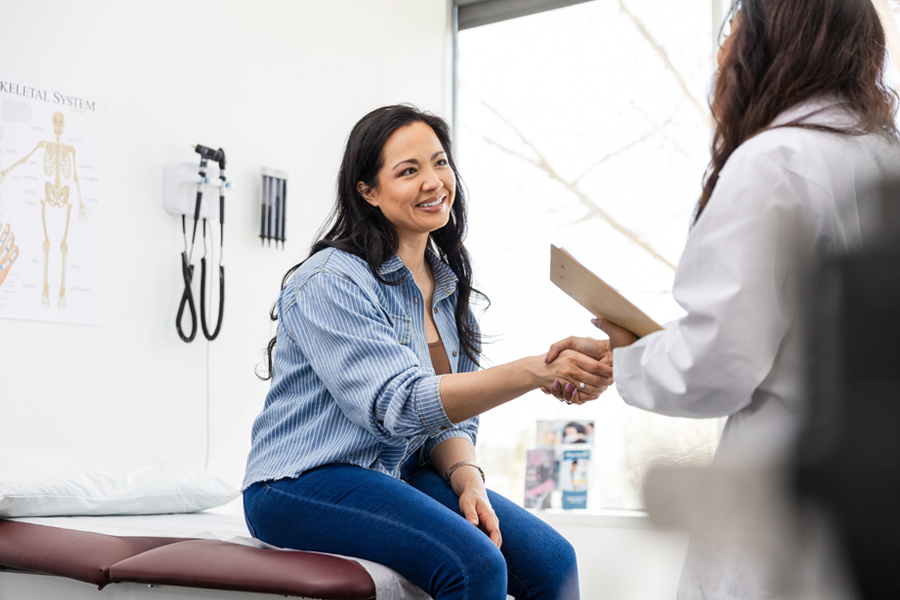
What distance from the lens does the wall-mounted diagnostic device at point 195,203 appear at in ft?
9.26

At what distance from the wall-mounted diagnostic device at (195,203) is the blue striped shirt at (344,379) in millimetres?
1293

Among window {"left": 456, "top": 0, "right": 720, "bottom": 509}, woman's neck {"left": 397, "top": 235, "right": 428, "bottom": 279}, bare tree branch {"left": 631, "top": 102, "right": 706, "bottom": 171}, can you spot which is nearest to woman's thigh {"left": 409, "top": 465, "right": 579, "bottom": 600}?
woman's neck {"left": 397, "top": 235, "right": 428, "bottom": 279}

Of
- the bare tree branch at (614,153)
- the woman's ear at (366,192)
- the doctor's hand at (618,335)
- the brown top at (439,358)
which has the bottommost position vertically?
the brown top at (439,358)

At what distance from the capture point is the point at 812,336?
0.44m

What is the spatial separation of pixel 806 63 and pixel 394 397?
0.82 m

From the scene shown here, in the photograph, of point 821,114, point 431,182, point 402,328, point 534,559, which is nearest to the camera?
point 821,114

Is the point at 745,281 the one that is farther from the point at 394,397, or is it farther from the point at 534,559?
the point at 534,559

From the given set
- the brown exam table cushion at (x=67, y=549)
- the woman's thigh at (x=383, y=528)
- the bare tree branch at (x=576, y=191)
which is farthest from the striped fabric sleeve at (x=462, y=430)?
the bare tree branch at (x=576, y=191)

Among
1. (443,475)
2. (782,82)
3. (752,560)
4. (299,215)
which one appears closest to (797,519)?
(752,560)

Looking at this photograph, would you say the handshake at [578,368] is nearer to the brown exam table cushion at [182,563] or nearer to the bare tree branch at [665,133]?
the brown exam table cushion at [182,563]

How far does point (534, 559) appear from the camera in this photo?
1595mm

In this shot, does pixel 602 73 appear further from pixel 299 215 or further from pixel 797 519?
pixel 797 519

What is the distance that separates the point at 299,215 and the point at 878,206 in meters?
3.04

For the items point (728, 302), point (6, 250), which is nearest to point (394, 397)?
point (728, 302)
